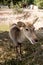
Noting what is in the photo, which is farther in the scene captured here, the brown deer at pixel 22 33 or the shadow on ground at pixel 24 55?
the shadow on ground at pixel 24 55

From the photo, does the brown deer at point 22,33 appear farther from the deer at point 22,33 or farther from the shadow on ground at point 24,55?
the shadow on ground at point 24,55

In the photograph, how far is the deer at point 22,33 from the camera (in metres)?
7.04

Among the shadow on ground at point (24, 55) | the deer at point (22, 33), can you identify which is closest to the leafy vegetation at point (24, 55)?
the shadow on ground at point (24, 55)

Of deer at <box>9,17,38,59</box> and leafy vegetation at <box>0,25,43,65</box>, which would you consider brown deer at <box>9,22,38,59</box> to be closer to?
deer at <box>9,17,38,59</box>

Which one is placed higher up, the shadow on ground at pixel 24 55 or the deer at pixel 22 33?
the deer at pixel 22 33

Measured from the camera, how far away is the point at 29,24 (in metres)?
7.30

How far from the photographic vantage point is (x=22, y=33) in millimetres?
7605

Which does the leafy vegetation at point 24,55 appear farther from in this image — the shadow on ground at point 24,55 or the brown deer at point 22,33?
the brown deer at point 22,33

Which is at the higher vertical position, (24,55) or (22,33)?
(22,33)

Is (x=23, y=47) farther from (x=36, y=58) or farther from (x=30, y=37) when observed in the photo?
(x=30, y=37)

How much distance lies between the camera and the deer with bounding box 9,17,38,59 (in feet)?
23.1

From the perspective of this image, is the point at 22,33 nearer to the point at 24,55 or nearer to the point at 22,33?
the point at 22,33

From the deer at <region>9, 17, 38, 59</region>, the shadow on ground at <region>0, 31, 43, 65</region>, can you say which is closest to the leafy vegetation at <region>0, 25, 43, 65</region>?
the shadow on ground at <region>0, 31, 43, 65</region>

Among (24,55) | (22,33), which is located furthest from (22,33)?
(24,55)
